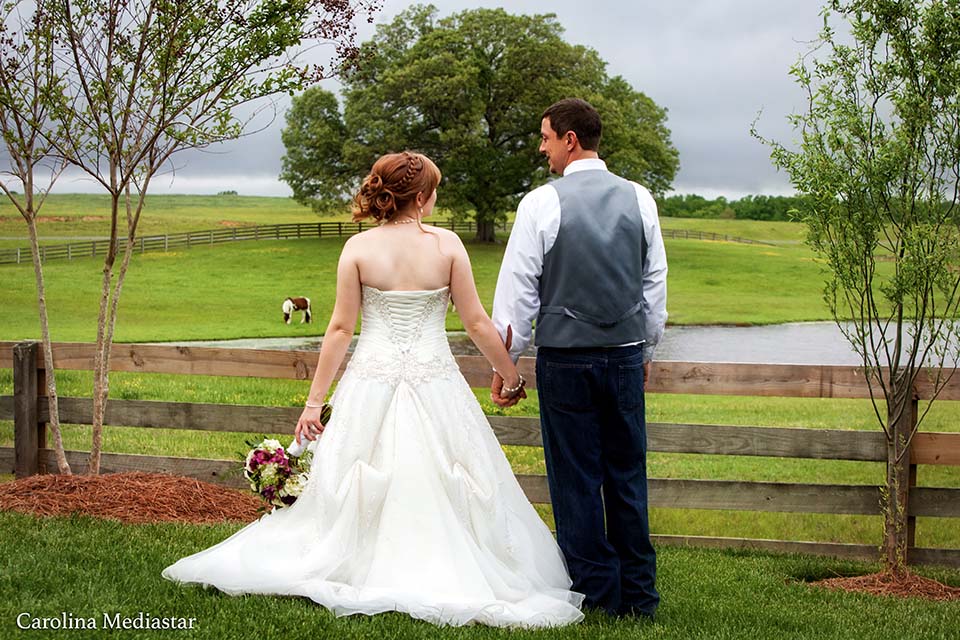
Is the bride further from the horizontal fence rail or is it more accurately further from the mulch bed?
the horizontal fence rail

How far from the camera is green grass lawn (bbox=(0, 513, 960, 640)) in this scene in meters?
4.60

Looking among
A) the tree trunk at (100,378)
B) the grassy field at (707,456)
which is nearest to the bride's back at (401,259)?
the grassy field at (707,456)

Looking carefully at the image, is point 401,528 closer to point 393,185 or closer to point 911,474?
point 393,185

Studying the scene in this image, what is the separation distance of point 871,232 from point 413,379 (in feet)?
10.6

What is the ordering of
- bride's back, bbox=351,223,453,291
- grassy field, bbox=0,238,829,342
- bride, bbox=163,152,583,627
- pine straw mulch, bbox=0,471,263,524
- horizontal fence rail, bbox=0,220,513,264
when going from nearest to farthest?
1. bride, bbox=163,152,583,627
2. bride's back, bbox=351,223,453,291
3. pine straw mulch, bbox=0,471,263,524
4. grassy field, bbox=0,238,829,342
5. horizontal fence rail, bbox=0,220,513,264

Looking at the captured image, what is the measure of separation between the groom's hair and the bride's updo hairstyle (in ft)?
2.09

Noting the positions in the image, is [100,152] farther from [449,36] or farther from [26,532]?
[449,36]

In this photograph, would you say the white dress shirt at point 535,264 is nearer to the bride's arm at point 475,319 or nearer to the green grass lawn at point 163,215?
the bride's arm at point 475,319

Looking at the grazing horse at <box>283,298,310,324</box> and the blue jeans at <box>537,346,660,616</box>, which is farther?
the grazing horse at <box>283,298,310,324</box>

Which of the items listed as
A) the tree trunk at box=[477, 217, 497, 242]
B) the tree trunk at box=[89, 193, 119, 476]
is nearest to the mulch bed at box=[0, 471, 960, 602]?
the tree trunk at box=[89, 193, 119, 476]

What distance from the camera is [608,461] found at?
5.04 meters

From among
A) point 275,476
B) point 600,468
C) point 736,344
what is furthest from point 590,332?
point 736,344

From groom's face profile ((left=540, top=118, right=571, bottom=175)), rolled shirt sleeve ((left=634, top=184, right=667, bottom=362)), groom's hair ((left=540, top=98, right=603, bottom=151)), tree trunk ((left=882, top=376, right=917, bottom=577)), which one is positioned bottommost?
tree trunk ((left=882, top=376, right=917, bottom=577))

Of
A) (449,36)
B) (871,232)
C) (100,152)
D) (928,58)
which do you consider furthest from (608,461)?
(449,36)
